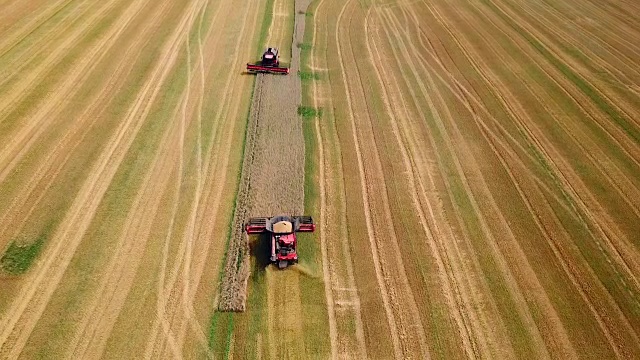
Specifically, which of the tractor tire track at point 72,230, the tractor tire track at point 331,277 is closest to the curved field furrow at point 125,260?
the tractor tire track at point 72,230

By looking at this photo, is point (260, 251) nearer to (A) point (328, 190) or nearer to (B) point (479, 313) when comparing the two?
(A) point (328, 190)

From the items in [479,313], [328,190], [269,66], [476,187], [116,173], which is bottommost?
[479,313]

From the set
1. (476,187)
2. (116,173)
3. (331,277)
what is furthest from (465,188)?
(116,173)

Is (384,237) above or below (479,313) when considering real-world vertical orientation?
above

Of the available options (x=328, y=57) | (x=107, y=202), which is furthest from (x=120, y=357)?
(x=328, y=57)

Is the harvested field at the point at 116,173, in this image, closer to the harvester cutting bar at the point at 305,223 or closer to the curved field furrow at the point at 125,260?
the curved field furrow at the point at 125,260

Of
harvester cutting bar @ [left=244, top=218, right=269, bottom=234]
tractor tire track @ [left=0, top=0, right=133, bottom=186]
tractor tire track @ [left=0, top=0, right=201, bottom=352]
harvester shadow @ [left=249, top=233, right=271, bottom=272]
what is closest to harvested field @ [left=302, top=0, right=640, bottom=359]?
harvester shadow @ [left=249, top=233, right=271, bottom=272]
